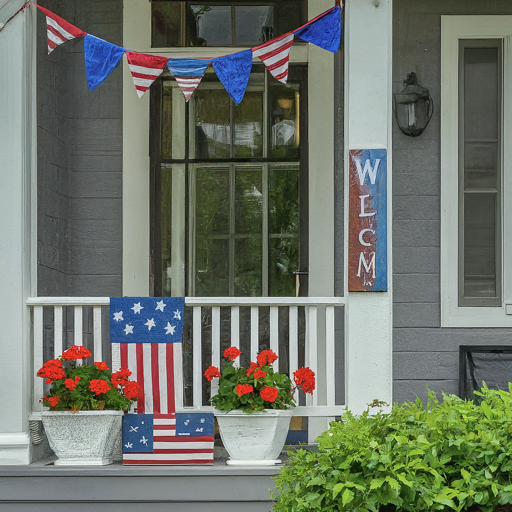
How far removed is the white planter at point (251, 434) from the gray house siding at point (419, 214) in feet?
4.03

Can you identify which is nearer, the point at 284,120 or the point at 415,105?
the point at 415,105

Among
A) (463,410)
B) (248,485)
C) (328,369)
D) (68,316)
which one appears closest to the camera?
(463,410)

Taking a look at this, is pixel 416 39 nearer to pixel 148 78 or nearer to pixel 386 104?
pixel 386 104

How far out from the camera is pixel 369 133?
3.84 meters

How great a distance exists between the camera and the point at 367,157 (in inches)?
150

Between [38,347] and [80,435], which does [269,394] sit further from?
[38,347]

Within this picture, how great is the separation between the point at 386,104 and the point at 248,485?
2.10 meters

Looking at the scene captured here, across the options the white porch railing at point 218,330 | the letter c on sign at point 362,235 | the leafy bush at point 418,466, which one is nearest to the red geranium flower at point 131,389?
the white porch railing at point 218,330

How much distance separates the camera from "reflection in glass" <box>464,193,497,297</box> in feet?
15.8

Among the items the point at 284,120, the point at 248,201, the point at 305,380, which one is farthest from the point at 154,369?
the point at 284,120

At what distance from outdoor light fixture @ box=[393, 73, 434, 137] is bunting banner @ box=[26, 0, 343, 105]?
113 cm

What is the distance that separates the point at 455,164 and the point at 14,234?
279 centimetres

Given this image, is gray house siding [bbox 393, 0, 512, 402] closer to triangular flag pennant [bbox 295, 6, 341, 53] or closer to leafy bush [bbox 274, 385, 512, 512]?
triangular flag pennant [bbox 295, 6, 341, 53]

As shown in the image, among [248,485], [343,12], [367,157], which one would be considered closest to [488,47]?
[343,12]
